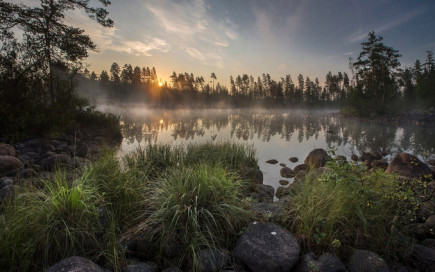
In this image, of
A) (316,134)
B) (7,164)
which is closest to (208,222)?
(7,164)

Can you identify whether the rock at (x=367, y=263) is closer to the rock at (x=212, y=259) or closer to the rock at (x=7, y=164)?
the rock at (x=212, y=259)

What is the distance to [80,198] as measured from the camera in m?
3.07

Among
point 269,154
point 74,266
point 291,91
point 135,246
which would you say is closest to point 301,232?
point 135,246

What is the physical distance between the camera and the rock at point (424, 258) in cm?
299

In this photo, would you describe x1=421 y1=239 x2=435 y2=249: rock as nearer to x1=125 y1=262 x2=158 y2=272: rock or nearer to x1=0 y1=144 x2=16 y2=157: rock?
x1=125 y1=262 x2=158 y2=272: rock

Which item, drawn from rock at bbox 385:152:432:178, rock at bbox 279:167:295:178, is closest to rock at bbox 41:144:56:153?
rock at bbox 279:167:295:178

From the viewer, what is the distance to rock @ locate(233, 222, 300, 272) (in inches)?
110

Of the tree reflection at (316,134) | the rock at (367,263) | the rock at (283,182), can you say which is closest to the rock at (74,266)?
the rock at (367,263)

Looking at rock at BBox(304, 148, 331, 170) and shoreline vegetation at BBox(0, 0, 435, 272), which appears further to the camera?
rock at BBox(304, 148, 331, 170)

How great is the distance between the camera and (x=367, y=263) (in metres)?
2.77

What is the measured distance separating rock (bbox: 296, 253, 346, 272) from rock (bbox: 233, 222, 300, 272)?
0.36ft

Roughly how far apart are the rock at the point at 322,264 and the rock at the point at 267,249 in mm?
111

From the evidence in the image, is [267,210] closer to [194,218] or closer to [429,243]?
[194,218]

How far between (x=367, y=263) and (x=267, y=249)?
4.17 feet
